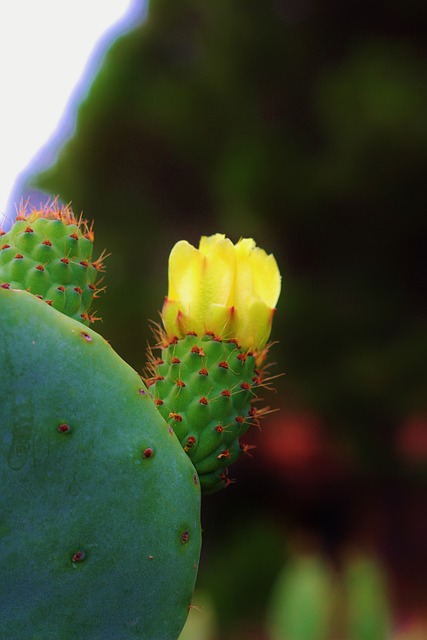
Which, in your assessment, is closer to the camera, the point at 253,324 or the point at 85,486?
the point at 85,486

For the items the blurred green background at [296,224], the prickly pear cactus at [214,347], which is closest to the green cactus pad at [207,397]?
the prickly pear cactus at [214,347]

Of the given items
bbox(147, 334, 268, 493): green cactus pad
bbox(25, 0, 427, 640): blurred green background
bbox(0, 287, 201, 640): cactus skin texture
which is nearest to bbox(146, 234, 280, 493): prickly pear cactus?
bbox(147, 334, 268, 493): green cactus pad

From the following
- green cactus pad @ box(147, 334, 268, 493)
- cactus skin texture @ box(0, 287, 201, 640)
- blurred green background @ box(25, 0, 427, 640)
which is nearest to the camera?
cactus skin texture @ box(0, 287, 201, 640)

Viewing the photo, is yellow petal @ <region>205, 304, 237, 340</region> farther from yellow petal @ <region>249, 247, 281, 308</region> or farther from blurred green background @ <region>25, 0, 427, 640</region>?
blurred green background @ <region>25, 0, 427, 640</region>

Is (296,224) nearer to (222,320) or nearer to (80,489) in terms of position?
(222,320)

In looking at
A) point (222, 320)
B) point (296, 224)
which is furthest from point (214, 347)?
point (296, 224)

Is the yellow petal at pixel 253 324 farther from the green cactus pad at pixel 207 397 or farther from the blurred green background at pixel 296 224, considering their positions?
the blurred green background at pixel 296 224
